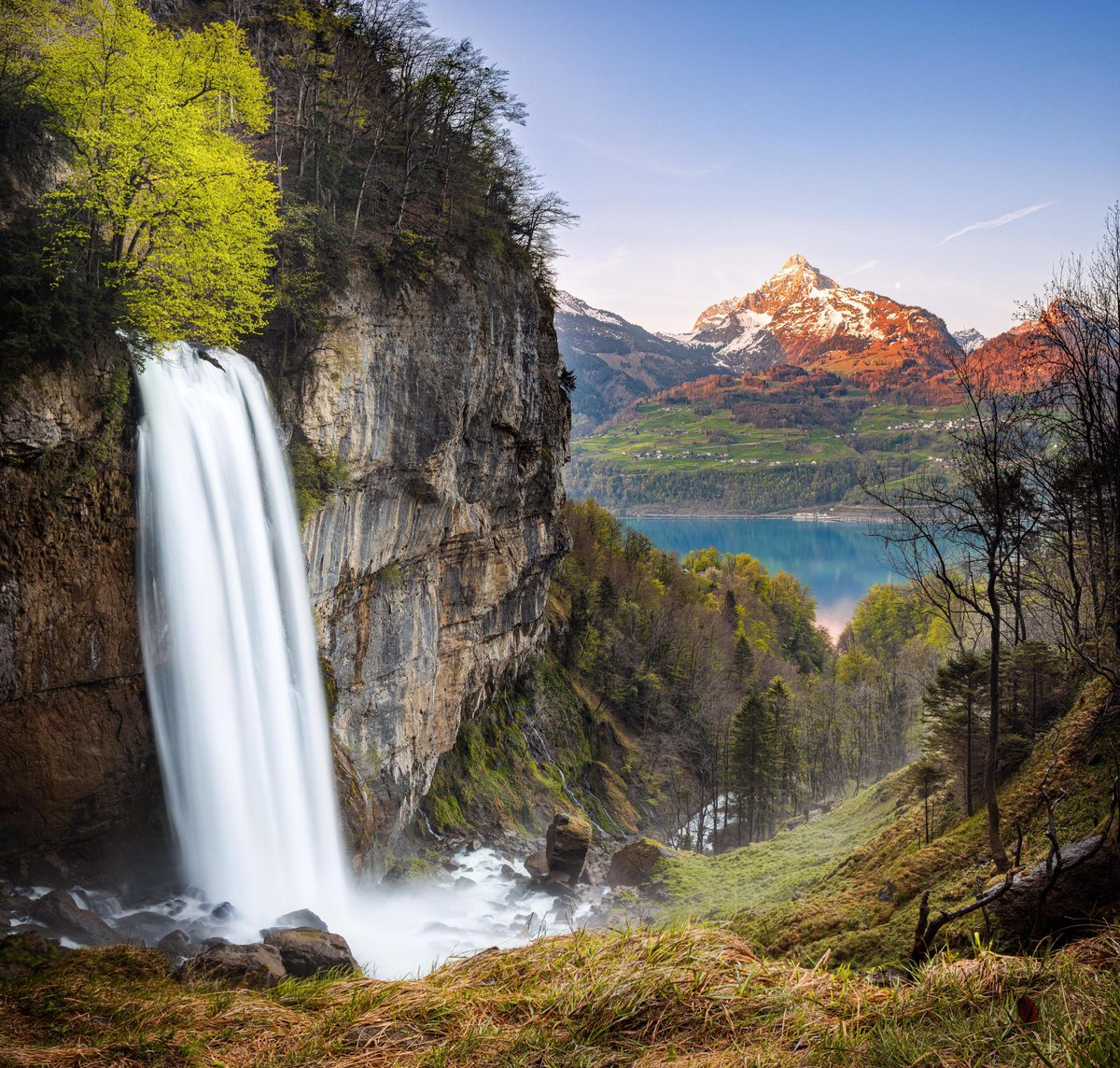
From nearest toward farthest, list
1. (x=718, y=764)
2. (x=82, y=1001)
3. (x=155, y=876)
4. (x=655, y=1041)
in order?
(x=655, y=1041) → (x=82, y=1001) → (x=155, y=876) → (x=718, y=764)

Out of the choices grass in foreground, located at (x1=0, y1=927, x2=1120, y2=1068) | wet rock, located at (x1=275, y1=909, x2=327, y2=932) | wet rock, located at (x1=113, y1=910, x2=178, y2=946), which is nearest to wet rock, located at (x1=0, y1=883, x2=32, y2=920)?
wet rock, located at (x1=113, y1=910, x2=178, y2=946)

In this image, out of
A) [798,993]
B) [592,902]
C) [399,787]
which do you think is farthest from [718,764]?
[798,993]

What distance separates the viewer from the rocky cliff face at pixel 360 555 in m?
12.2

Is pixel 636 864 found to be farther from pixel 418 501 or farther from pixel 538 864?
pixel 418 501

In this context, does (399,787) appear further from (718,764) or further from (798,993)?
(718,764)

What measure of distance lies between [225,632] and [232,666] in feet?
2.50

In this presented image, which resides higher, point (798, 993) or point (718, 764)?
point (798, 993)

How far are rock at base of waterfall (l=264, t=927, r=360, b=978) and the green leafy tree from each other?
11139mm

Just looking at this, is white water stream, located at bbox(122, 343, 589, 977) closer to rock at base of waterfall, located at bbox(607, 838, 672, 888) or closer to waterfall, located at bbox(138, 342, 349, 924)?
waterfall, located at bbox(138, 342, 349, 924)

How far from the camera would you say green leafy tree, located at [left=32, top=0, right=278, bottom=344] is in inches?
498

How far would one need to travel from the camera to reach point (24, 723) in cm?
1234

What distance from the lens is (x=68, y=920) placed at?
466 inches

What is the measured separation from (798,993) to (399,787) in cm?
2117

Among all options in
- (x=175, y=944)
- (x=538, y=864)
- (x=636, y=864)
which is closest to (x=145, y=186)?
(x=175, y=944)
